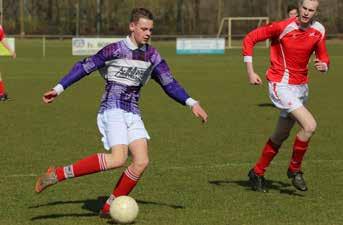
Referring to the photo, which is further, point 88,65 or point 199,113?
point 199,113

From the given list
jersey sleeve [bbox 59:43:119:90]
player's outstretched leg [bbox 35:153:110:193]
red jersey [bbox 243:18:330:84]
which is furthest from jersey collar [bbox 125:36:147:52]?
red jersey [bbox 243:18:330:84]

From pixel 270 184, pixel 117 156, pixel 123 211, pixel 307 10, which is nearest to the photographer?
pixel 123 211

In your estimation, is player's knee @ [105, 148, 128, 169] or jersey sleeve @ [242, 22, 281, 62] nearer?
player's knee @ [105, 148, 128, 169]

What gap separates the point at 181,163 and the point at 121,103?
3317 millimetres

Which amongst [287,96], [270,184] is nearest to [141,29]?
[287,96]

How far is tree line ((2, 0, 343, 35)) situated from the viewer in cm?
8244

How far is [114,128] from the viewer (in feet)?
22.1

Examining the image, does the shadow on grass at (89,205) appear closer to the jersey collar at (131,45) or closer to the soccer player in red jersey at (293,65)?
the soccer player in red jersey at (293,65)

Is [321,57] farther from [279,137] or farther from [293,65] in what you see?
[279,137]

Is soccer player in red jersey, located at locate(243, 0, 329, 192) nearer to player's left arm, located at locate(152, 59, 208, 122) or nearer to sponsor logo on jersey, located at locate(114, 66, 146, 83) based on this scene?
player's left arm, located at locate(152, 59, 208, 122)

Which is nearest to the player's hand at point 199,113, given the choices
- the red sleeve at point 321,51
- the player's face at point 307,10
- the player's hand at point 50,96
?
the player's hand at point 50,96

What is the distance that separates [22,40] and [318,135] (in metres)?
55.8

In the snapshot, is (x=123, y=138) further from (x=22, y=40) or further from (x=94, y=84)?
(x=22, y=40)

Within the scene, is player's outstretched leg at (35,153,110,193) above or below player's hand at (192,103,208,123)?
below
